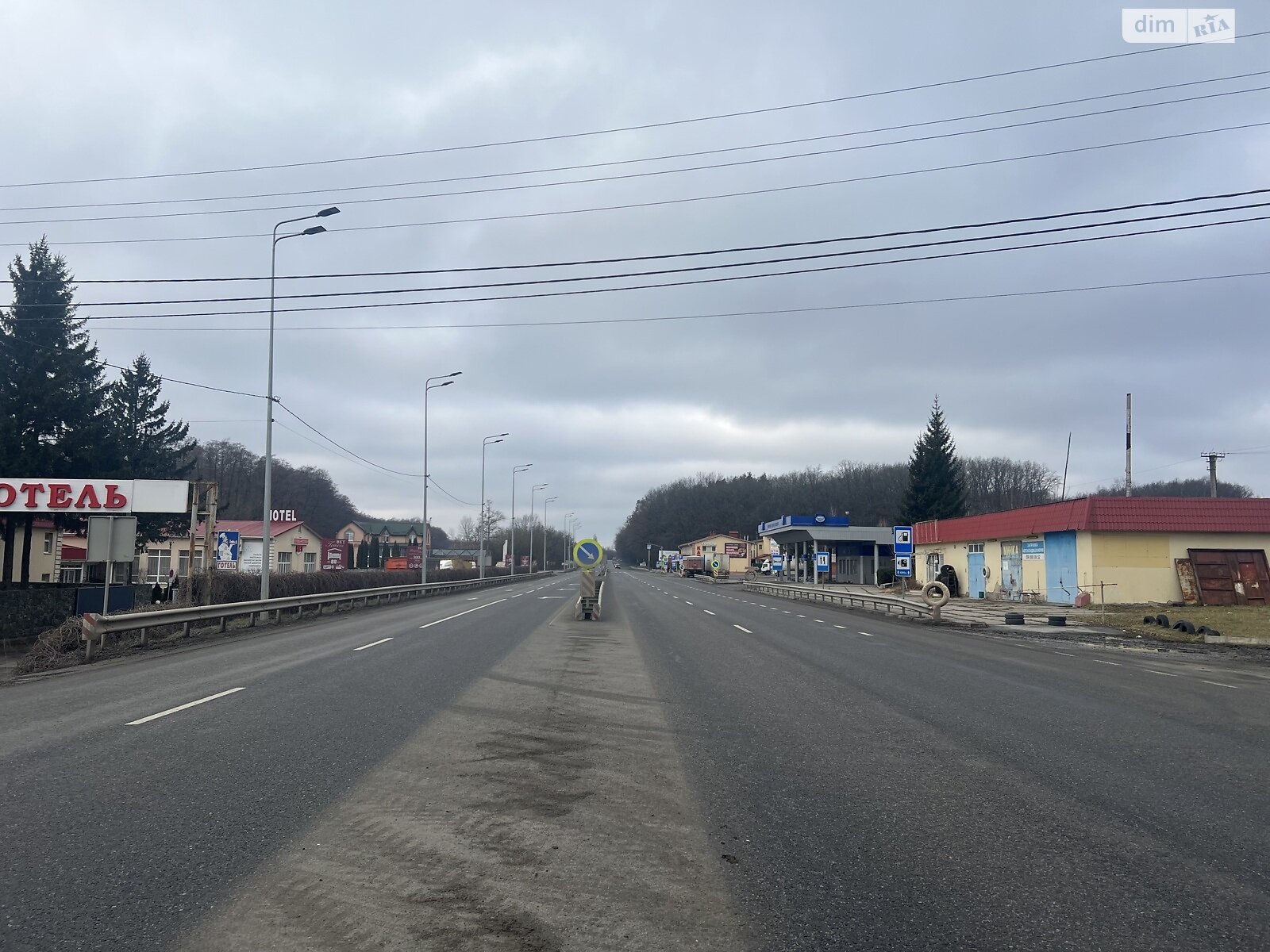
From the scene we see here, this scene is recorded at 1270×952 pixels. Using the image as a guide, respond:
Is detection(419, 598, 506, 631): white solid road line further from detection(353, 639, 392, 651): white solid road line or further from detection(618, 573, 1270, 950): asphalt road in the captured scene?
detection(618, 573, 1270, 950): asphalt road

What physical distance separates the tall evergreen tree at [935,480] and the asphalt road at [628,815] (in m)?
61.2

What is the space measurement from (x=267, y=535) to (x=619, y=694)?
18.5 m

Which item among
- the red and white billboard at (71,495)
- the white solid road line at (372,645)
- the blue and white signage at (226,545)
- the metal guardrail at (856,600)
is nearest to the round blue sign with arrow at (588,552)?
the white solid road line at (372,645)

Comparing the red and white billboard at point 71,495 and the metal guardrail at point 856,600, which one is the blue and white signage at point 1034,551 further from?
the red and white billboard at point 71,495

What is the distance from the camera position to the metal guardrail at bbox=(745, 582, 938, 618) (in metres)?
32.1

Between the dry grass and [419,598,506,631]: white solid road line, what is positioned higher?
the dry grass

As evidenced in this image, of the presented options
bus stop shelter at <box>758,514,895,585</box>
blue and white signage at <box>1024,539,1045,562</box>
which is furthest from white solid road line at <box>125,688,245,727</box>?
bus stop shelter at <box>758,514,895,585</box>

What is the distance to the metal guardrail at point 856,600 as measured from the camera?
1264 inches

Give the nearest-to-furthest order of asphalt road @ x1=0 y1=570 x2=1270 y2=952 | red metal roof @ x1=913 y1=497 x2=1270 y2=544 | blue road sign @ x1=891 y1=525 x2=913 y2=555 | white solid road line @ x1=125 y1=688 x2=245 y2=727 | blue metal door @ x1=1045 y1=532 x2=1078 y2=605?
1. asphalt road @ x1=0 y1=570 x2=1270 y2=952
2. white solid road line @ x1=125 y1=688 x2=245 y2=727
3. blue road sign @ x1=891 y1=525 x2=913 y2=555
4. red metal roof @ x1=913 y1=497 x2=1270 y2=544
5. blue metal door @ x1=1045 y1=532 x2=1078 y2=605

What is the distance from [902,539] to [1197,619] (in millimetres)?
9617

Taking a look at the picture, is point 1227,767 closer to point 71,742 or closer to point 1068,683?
point 1068,683

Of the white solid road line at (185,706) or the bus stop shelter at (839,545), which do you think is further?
the bus stop shelter at (839,545)

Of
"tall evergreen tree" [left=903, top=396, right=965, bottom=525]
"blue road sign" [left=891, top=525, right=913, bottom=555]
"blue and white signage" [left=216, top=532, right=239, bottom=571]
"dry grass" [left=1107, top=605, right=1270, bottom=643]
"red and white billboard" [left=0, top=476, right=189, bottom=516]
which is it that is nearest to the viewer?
"dry grass" [left=1107, top=605, right=1270, bottom=643]

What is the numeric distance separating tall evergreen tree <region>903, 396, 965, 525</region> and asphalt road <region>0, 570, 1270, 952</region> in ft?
201
